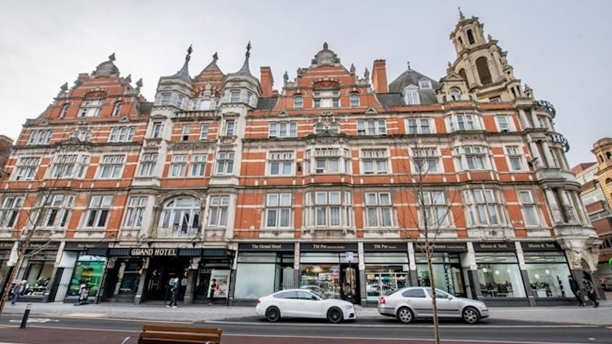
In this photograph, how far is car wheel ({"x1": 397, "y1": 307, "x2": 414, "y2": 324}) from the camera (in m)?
12.8

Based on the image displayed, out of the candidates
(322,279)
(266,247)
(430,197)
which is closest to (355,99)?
(430,197)

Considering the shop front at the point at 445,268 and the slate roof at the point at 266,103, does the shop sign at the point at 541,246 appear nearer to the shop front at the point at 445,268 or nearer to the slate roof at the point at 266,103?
the shop front at the point at 445,268

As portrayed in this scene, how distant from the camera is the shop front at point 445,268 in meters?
19.8

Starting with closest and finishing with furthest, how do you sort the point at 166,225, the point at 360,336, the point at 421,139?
the point at 360,336 → the point at 166,225 → the point at 421,139

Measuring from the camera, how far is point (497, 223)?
2014cm

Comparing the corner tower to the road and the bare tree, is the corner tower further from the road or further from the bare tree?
the road

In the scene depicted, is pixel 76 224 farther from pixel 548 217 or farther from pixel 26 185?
pixel 548 217

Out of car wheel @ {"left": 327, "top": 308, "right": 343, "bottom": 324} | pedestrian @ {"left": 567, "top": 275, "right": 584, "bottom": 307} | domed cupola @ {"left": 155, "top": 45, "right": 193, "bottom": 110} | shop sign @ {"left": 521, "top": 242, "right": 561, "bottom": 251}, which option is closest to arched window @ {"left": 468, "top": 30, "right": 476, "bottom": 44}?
shop sign @ {"left": 521, "top": 242, "right": 561, "bottom": 251}

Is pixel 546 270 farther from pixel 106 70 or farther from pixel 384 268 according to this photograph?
pixel 106 70

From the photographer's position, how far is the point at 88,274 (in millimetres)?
21969

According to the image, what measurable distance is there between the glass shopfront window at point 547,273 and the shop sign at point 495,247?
109 cm

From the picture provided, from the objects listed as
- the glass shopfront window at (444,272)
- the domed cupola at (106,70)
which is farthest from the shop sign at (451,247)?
the domed cupola at (106,70)

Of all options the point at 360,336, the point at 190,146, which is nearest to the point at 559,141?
the point at 360,336

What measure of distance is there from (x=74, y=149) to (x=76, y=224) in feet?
23.5
